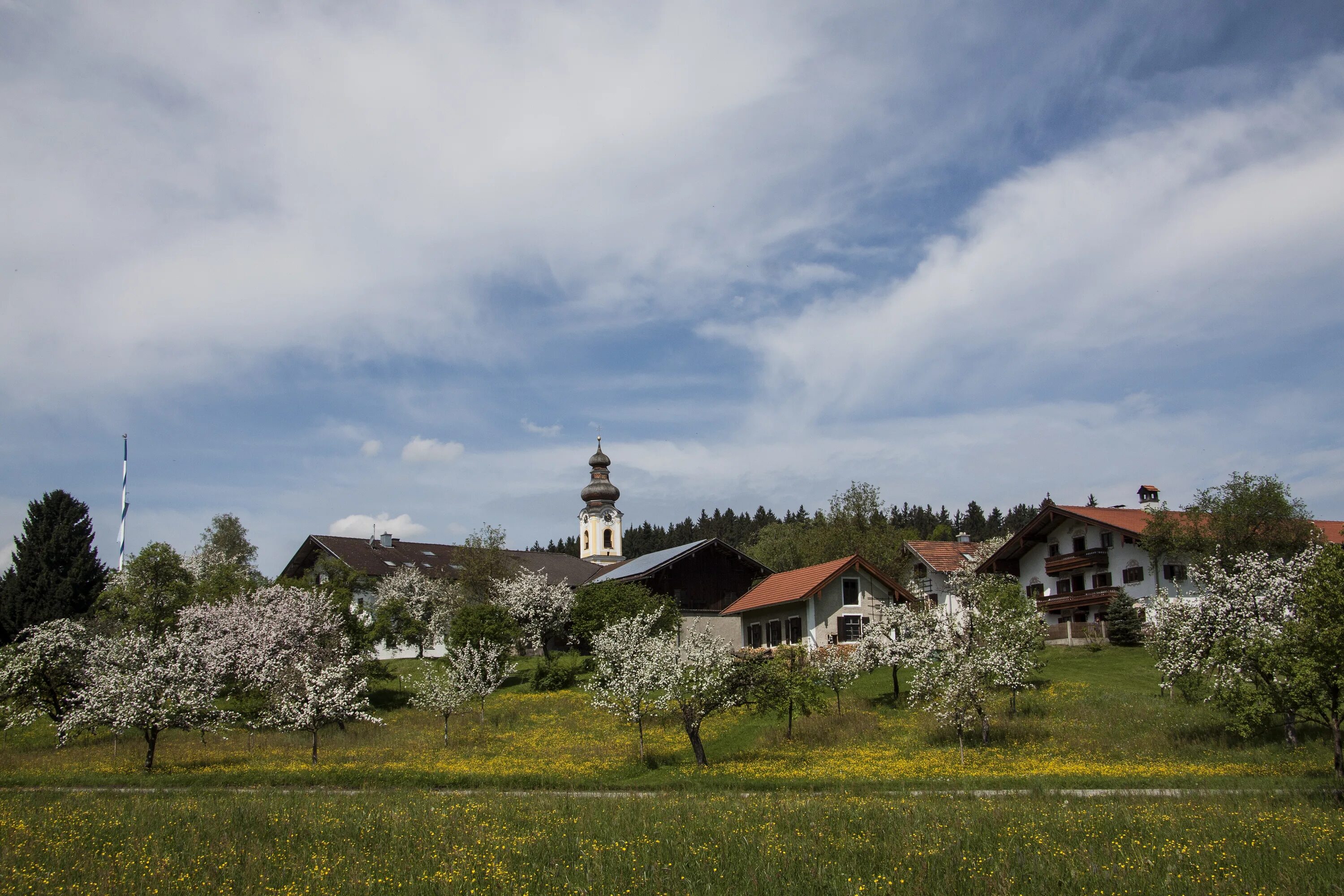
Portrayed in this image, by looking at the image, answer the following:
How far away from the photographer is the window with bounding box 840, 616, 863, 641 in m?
51.6

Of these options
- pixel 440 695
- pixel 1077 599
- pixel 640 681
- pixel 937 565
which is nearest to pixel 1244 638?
pixel 640 681

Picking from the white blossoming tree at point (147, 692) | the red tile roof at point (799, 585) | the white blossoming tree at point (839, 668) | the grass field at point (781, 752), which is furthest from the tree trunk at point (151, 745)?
the red tile roof at point (799, 585)

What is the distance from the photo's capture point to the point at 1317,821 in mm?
14961

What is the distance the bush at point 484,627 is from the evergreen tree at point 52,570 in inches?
1203

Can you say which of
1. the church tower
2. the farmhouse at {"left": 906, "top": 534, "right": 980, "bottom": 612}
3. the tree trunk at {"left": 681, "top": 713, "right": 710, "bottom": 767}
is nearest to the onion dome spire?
the church tower

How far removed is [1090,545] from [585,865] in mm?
48885

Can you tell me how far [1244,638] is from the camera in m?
25.0

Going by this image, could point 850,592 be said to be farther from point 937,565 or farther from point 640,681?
point 640,681

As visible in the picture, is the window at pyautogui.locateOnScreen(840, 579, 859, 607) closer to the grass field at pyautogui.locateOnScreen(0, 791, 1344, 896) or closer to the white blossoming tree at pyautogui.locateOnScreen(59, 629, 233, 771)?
the white blossoming tree at pyautogui.locateOnScreen(59, 629, 233, 771)

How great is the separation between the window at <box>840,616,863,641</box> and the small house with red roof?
1.0 inches

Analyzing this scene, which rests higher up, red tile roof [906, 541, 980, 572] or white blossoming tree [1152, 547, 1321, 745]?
→ red tile roof [906, 541, 980, 572]

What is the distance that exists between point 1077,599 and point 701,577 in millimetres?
24825

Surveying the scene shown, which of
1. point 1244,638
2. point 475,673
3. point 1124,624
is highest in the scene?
point 1124,624

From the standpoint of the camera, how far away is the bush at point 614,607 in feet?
178
